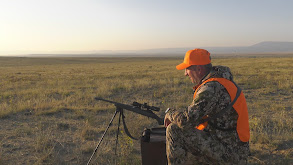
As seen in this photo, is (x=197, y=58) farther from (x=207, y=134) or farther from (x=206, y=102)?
(x=207, y=134)

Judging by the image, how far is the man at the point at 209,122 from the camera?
7.97ft

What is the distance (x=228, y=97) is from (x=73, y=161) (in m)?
3.34

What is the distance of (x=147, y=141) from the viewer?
10.8 ft

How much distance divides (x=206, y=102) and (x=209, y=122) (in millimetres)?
386

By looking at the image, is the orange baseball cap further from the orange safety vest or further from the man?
the orange safety vest

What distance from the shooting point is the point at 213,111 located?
2480 millimetres

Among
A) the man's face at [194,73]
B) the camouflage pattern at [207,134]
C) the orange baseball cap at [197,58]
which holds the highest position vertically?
the orange baseball cap at [197,58]

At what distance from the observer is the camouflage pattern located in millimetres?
2414

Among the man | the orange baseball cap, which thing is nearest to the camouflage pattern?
the man

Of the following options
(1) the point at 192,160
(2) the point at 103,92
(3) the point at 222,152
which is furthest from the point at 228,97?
(2) the point at 103,92

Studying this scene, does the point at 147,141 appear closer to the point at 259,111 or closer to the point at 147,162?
the point at 147,162

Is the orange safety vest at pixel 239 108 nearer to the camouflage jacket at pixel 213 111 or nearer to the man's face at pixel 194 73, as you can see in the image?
the camouflage jacket at pixel 213 111

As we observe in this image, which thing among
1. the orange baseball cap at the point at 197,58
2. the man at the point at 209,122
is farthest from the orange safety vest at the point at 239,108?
the orange baseball cap at the point at 197,58

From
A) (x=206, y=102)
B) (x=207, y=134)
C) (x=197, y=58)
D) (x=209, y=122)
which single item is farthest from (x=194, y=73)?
(x=207, y=134)
